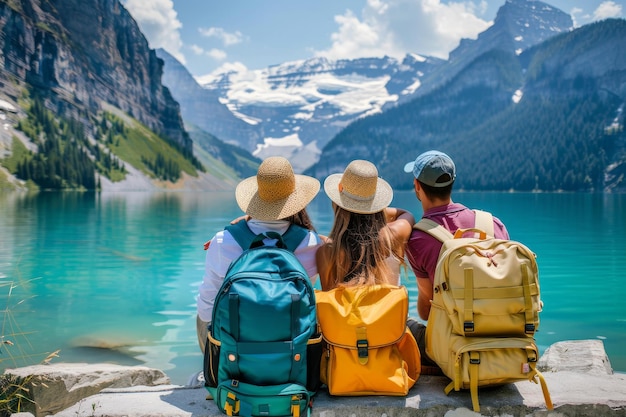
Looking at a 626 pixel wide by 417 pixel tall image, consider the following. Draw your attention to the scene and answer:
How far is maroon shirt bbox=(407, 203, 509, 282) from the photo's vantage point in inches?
185

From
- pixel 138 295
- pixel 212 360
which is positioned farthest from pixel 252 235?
pixel 138 295

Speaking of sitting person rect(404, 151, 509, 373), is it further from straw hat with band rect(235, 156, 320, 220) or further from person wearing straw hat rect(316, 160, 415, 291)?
straw hat with band rect(235, 156, 320, 220)

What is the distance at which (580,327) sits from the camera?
13.9 metres

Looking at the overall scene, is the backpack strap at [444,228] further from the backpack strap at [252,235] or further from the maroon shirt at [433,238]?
the backpack strap at [252,235]

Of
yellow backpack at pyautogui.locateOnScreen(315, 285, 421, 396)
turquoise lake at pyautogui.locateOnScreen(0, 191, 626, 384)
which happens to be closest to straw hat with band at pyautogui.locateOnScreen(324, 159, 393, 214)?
yellow backpack at pyautogui.locateOnScreen(315, 285, 421, 396)

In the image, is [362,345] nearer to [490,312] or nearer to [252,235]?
[490,312]

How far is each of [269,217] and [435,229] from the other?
1413 mm

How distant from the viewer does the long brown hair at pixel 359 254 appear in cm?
451

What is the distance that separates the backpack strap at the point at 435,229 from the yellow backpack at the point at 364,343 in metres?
0.65

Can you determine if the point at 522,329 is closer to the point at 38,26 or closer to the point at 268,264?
the point at 268,264

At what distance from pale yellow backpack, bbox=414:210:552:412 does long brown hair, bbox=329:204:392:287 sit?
596 millimetres

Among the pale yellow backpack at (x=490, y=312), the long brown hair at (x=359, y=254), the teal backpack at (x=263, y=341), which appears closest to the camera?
the teal backpack at (x=263, y=341)

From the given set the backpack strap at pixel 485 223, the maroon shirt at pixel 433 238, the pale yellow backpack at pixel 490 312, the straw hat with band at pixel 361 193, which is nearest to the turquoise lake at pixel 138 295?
the straw hat with band at pixel 361 193

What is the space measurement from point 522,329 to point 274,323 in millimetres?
1835
